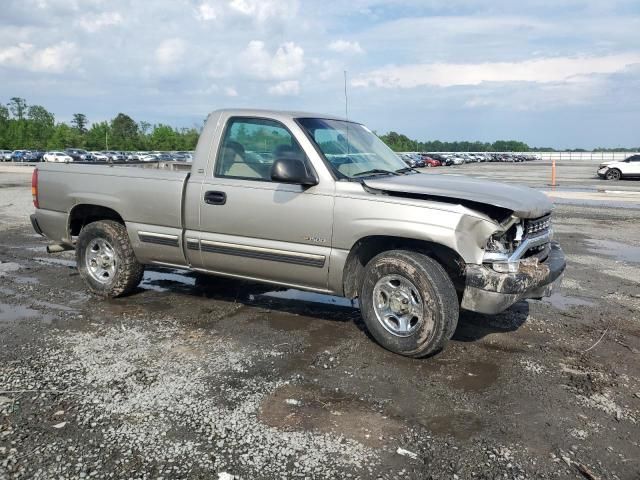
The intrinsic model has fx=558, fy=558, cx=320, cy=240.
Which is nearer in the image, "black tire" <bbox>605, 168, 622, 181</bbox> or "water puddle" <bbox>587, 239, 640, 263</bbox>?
"water puddle" <bbox>587, 239, 640, 263</bbox>

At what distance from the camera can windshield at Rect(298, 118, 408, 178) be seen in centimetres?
506

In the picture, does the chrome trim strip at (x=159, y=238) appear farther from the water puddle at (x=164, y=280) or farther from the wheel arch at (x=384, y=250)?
the wheel arch at (x=384, y=250)

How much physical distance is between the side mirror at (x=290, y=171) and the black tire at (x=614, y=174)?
31.5 meters

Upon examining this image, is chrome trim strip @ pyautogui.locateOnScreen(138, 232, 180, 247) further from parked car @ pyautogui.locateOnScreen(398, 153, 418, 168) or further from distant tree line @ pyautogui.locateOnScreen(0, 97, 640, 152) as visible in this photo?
distant tree line @ pyautogui.locateOnScreen(0, 97, 640, 152)

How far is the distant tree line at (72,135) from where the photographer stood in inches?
3720

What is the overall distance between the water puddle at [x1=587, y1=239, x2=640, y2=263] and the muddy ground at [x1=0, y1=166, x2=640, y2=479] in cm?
247

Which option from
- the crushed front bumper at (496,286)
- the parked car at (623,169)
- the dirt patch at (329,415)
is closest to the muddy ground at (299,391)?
the dirt patch at (329,415)

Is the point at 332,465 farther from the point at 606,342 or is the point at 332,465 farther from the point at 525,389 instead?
the point at 606,342

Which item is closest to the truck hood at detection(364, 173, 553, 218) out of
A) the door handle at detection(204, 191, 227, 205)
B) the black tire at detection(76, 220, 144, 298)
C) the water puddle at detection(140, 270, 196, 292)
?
the door handle at detection(204, 191, 227, 205)

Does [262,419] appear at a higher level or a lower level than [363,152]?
lower

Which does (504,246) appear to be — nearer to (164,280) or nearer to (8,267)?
(164,280)

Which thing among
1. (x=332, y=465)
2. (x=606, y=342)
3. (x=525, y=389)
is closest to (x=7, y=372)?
(x=332, y=465)

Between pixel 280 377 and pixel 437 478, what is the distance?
1.57m

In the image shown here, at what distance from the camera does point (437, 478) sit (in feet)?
9.62
